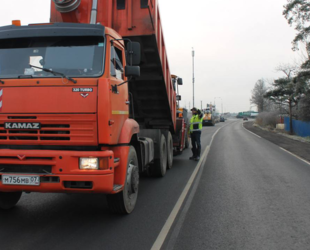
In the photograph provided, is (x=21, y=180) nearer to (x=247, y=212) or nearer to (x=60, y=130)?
(x=60, y=130)

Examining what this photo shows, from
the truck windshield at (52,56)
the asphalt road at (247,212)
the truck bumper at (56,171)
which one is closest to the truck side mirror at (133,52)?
the truck windshield at (52,56)

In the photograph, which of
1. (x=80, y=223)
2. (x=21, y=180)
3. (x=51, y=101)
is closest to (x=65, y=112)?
(x=51, y=101)

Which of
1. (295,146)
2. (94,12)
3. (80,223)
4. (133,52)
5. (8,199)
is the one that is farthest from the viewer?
(295,146)

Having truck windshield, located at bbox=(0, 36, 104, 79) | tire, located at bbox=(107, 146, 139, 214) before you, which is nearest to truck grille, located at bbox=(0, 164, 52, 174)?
tire, located at bbox=(107, 146, 139, 214)

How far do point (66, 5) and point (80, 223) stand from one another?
396 cm

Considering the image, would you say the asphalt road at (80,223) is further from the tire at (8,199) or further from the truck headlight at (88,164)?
the truck headlight at (88,164)

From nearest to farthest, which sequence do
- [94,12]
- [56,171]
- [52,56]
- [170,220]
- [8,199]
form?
1. [56,171]
2. [52,56]
3. [170,220]
4. [8,199]
5. [94,12]

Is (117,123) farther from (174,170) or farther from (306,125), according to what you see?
(306,125)

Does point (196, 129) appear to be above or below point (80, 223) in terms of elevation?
above

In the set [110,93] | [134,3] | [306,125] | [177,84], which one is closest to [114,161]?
[110,93]

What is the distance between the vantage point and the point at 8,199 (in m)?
4.87

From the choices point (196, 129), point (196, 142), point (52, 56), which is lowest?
point (196, 142)

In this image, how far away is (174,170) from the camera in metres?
8.81

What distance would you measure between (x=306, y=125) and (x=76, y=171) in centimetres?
2280
